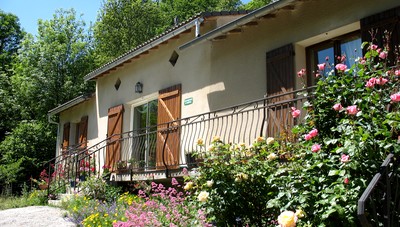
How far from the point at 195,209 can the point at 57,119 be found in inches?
643

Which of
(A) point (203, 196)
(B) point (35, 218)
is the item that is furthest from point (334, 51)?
(B) point (35, 218)

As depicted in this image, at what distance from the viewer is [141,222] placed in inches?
226

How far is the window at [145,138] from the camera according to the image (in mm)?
11086

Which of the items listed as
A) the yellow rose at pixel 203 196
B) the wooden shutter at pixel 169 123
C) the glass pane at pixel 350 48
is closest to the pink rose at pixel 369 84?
the yellow rose at pixel 203 196

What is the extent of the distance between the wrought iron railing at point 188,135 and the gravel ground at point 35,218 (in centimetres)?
164

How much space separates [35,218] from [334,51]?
685cm

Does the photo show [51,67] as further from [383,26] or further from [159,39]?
[383,26]

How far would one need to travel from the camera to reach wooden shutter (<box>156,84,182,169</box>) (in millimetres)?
9852

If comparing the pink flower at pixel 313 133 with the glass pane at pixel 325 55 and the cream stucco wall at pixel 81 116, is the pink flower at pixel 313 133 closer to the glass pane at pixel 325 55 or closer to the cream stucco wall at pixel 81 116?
the glass pane at pixel 325 55

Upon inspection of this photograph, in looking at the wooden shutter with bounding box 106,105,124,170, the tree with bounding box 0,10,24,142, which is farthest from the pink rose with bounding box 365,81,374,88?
the tree with bounding box 0,10,24,142

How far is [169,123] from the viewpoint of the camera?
987cm

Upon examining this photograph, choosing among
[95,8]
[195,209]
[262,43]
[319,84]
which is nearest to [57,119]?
[95,8]

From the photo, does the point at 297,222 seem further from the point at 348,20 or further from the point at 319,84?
the point at 348,20

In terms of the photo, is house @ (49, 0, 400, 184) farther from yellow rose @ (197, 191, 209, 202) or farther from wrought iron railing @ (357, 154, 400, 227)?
wrought iron railing @ (357, 154, 400, 227)
